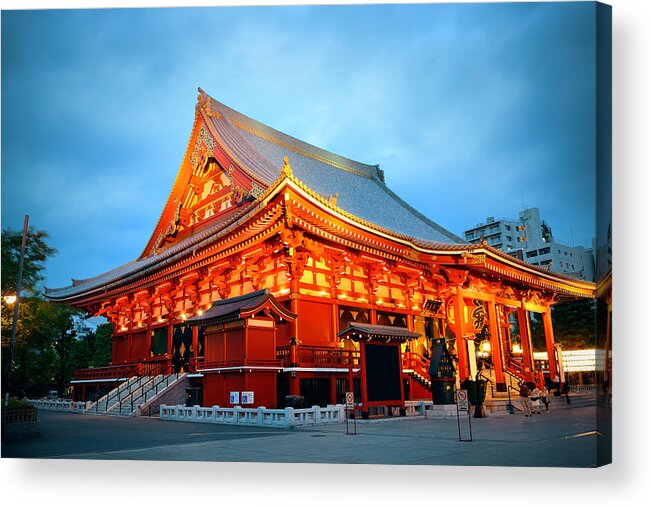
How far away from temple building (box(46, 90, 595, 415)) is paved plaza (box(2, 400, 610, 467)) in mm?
2298

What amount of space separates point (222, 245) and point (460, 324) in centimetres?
756

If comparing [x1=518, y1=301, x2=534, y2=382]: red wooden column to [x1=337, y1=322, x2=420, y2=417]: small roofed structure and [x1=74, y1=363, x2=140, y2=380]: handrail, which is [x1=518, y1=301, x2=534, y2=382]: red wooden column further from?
[x1=74, y1=363, x2=140, y2=380]: handrail

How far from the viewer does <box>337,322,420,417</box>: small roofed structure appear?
1178cm

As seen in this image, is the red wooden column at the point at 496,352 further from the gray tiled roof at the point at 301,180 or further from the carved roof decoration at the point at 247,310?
the carved roof decoration at the point at 247,310

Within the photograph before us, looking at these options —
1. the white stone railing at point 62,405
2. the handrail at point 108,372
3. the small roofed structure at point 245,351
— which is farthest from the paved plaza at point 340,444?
the handrail at point 108,372

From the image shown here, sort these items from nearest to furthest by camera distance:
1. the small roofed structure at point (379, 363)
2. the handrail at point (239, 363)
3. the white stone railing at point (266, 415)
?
the white stone railing at point (266, 415), the small roofed structure at point (379, 363), the handrail at point (239, 363)

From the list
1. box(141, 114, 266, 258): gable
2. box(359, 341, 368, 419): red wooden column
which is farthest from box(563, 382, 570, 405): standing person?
box(141, 114, 266, 258): gable

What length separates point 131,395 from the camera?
628 inches

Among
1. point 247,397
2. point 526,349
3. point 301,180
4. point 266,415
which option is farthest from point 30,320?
point 526,349

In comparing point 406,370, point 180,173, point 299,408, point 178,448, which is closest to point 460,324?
point 406,370

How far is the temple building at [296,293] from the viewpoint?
12844mm

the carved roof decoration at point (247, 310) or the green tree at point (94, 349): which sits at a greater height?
the carved roof decoration at point (247, 310)

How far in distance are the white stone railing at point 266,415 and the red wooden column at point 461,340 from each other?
5.59 meters

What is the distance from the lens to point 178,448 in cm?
795
